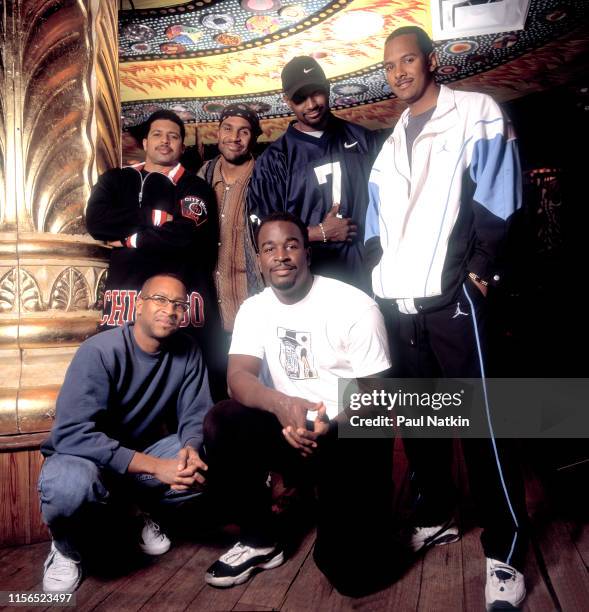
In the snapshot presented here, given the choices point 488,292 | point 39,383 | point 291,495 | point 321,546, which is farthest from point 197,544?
point 488,292

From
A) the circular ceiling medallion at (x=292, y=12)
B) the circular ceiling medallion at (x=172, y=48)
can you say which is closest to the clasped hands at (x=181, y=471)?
the circular ceiling medallion at (x=292, y=12)

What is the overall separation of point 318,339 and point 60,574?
1.10 meters

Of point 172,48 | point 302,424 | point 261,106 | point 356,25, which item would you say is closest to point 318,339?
point 302,424

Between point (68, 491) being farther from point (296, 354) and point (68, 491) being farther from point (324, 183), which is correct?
point (324, 183)

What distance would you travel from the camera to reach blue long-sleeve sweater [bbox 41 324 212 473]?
5.31 feet

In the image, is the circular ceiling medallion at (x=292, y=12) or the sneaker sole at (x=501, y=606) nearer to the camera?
the sneaker sole at (x=501, y=606)

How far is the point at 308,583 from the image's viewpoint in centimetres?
160

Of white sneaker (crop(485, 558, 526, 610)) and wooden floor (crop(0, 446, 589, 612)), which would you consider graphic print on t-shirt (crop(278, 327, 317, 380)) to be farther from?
white sneaker (crop(485, 558, 526, 610))

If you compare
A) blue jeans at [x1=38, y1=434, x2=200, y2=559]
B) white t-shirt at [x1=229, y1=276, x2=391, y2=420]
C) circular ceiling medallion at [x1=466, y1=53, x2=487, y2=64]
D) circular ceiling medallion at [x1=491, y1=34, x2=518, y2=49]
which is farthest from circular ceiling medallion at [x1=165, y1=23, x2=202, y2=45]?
blue jeans at [x1=38, y1=434, x2=200, y2=559]

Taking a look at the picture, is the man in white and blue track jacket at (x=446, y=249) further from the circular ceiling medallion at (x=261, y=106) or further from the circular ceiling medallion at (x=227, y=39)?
the circular ceiling medallion at (x=261, y=106)

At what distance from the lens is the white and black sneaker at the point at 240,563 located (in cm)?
159

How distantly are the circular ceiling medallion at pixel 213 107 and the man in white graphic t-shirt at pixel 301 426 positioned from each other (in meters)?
6.20

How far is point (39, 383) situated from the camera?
1.97m

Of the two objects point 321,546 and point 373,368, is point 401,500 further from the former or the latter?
point 373,368
